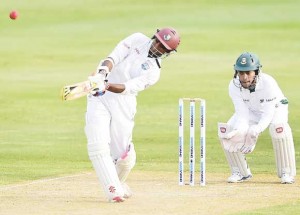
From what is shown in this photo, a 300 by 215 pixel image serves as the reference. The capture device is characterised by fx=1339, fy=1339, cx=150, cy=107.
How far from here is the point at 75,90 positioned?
11727 mm

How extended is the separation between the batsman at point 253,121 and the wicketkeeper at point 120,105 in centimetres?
136

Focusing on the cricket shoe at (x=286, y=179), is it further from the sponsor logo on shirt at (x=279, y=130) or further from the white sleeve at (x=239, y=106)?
the white sleeve at (x=239, y=106)

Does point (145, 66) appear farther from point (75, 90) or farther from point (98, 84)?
point (75, 90)

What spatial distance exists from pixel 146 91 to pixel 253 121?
10224mm

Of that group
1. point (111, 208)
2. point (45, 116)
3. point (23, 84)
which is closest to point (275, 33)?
point (23, 84)

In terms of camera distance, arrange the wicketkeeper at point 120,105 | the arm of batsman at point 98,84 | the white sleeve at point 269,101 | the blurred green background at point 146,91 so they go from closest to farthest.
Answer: the arm of batsman at point 98,84 → the wicketkeeper at point 120,105 → the white sleeve at point 269,101 → the blurred green background at point 146,91

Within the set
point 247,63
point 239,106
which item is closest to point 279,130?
point 239,106

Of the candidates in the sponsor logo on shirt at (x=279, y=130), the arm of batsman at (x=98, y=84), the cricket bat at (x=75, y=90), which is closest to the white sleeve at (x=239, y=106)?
the sponsor logo on shirt at (x=279, y=130)

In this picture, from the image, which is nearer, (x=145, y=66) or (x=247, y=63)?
(x=145, y=66)

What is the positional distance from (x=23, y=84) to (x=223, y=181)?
37.5 feet

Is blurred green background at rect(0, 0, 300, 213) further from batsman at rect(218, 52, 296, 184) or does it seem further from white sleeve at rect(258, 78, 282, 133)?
white sleeve at rect(258, 78, 282, 133)

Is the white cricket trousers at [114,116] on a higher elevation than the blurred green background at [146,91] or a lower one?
higher

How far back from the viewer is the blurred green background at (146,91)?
17.1 meters

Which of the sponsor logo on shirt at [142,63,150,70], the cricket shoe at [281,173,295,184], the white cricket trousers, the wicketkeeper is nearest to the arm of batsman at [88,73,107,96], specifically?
the wicketkeeper
